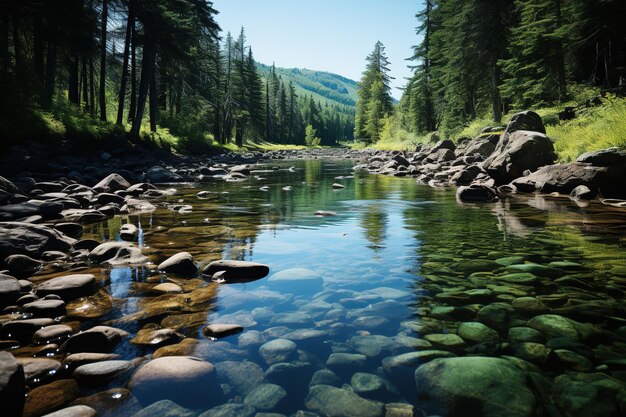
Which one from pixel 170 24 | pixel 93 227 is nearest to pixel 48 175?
pixel 93 227

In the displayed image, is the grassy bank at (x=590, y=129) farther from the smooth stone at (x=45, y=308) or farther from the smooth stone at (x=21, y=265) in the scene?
the smooth stone at (x=21, y=265)

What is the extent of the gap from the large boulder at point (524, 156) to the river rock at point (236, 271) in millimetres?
11108

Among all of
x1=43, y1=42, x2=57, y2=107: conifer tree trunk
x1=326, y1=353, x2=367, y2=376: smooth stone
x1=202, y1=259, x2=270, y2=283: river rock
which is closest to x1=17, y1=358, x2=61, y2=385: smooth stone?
x1=326, y1=353, x2=367, y2=376: smooth stone

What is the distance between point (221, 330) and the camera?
10.2ft

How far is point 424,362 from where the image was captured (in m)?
2.57

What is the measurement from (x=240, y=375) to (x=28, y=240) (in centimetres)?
442

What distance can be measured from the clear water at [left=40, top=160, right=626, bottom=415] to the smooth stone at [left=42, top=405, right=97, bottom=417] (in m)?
0.14

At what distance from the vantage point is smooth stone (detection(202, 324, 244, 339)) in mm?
3078

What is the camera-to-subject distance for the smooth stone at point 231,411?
2.12 meters

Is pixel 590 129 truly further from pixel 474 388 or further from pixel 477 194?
pixel 474 388

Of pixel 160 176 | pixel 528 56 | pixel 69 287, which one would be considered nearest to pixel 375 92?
pixel 528 56

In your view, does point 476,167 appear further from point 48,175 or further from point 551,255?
point 48,175

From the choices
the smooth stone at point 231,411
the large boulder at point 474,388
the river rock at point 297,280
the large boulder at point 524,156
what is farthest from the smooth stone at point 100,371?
the large boulder at point 524,156

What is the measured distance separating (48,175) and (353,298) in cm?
1291
